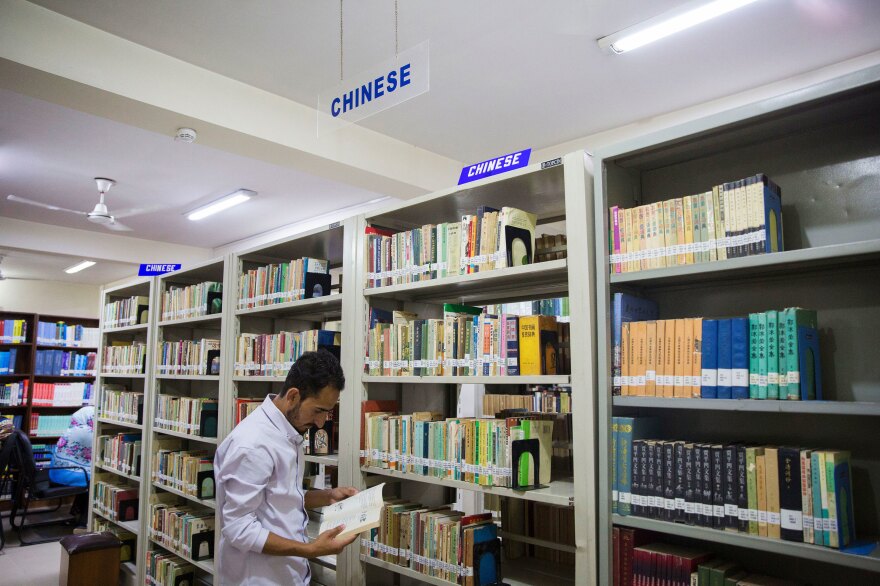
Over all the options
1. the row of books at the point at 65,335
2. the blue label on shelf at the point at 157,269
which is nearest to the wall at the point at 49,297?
the row of books at the point at 65,335

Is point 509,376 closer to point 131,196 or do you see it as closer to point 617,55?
point 617,55

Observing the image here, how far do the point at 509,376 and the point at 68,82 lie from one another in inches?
124

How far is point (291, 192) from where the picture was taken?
22.5 feet

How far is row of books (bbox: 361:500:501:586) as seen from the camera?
97.6 inches

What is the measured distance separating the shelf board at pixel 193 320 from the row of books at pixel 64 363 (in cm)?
610

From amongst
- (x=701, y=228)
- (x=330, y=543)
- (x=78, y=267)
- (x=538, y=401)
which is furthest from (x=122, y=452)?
(x=78, y=267)

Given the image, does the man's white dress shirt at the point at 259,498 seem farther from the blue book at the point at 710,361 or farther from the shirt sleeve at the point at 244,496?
the blue book at the point at 710,361

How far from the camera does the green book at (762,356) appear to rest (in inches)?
72.0

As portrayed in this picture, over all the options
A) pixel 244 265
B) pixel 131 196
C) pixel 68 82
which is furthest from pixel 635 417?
pixel 131 196

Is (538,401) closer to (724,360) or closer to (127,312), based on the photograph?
(724,360)

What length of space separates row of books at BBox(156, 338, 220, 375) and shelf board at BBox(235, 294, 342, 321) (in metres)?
0.50

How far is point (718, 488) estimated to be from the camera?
74.3 inches

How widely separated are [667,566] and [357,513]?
1158 millimetres

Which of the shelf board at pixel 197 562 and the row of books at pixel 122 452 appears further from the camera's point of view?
the row of books at pixel 122 452
